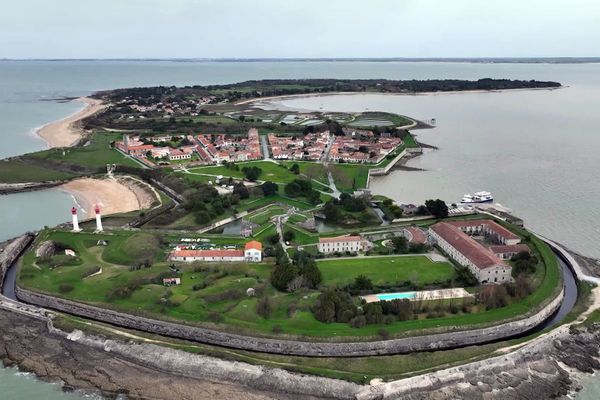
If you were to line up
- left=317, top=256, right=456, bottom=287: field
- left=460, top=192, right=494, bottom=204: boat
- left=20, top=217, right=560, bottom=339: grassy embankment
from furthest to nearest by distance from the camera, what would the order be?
1. left=460, top=192, right=494, bottom=204: boat
2. left=317, top=256, right=456, bottom=287: field
3. left=20, top=217, right=560, bottom=339: grassy embankment

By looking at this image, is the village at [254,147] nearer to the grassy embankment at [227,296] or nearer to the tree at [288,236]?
the tree at [288,236]

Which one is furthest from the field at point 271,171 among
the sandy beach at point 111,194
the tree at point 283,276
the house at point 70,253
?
the tree at point 283,276

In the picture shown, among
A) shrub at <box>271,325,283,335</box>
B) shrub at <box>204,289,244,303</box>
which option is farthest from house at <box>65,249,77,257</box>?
shrub at <box>271,325,283,335</box>

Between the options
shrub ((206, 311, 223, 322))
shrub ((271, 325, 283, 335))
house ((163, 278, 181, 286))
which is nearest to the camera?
shrub ((271, 325, 283, 335))

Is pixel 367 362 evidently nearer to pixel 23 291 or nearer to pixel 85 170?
pixel 23 291

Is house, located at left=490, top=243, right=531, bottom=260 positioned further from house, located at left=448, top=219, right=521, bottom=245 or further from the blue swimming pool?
the blue swimming pool

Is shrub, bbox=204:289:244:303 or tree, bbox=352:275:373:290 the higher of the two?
tree, bbox=352:275:373:290
